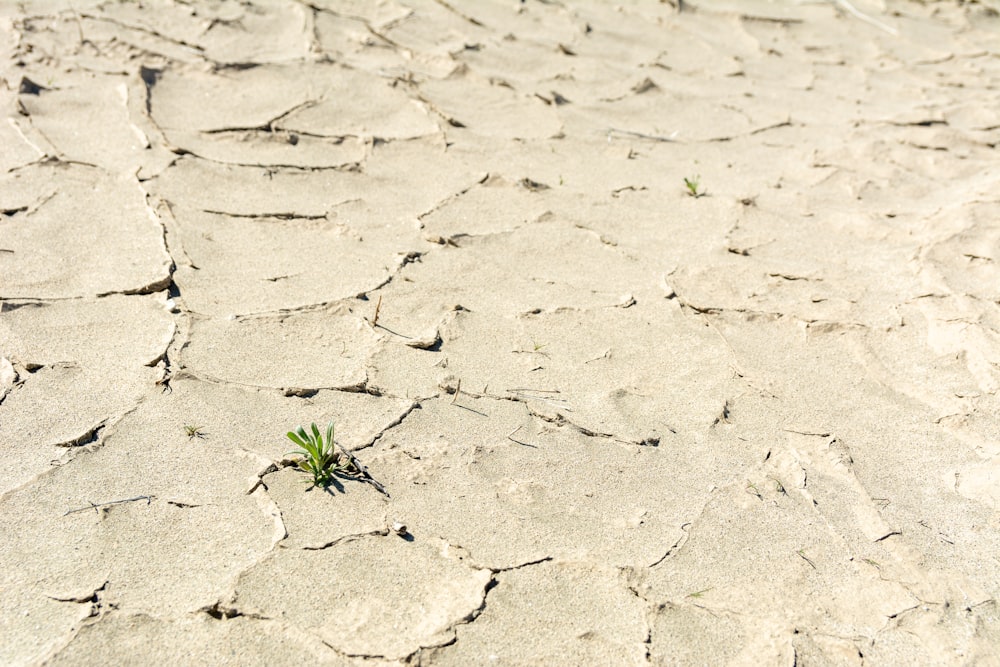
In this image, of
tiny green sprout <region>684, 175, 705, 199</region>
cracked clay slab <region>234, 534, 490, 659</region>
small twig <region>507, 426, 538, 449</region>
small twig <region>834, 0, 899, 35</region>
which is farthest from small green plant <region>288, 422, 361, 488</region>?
small twig <region>834, 0, 899, 35</region>

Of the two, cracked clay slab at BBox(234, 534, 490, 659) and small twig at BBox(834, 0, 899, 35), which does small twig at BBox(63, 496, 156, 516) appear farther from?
small twig at BBox(834, 0, 899, 35)

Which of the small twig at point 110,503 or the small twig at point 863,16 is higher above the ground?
the small twig at point 863,16

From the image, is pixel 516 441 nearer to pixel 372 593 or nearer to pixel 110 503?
pixel 372 593

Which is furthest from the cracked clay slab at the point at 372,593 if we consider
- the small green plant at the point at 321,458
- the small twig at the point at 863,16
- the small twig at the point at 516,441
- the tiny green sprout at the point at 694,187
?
the small twig at the point at 863,16

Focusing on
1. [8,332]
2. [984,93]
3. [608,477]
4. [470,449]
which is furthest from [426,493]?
[984,93]

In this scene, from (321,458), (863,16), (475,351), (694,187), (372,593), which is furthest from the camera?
(863,16)

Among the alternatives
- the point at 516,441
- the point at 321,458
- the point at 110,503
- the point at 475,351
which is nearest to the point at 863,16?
the point at 475,351

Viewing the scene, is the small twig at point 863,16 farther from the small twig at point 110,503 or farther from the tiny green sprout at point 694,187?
the small twig at point 110,503
